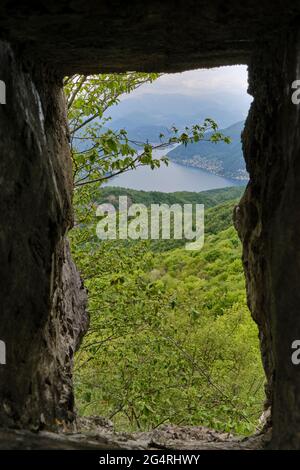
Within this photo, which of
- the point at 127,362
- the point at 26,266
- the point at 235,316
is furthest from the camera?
the point at 235,316

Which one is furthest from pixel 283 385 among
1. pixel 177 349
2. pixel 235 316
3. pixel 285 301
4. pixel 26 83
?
pixel 235 316

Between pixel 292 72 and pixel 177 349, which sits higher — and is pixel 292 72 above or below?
above

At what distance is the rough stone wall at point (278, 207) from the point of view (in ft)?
14.5

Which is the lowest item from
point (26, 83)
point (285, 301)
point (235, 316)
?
point (235, 316)

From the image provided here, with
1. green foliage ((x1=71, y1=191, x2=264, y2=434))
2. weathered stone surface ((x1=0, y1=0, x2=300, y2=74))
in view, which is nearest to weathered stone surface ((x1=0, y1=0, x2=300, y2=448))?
weathered stone surface ((x1=0, y1=0, x2=300, y2=74))

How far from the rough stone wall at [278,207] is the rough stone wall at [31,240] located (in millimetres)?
2462

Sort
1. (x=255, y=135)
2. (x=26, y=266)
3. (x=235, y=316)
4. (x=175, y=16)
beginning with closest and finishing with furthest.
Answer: (x=175, y=16) → (x=26, y=266) → (x=255, y=135) → (x=235, y=316)

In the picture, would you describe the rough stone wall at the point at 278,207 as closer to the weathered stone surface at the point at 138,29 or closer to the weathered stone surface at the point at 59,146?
the weathered stone surface at the point at 59,146

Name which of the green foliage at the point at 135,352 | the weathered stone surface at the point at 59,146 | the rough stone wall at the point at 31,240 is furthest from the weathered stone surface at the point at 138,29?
the green foliage at the point at 135,352

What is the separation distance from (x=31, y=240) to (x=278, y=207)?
2.56m
